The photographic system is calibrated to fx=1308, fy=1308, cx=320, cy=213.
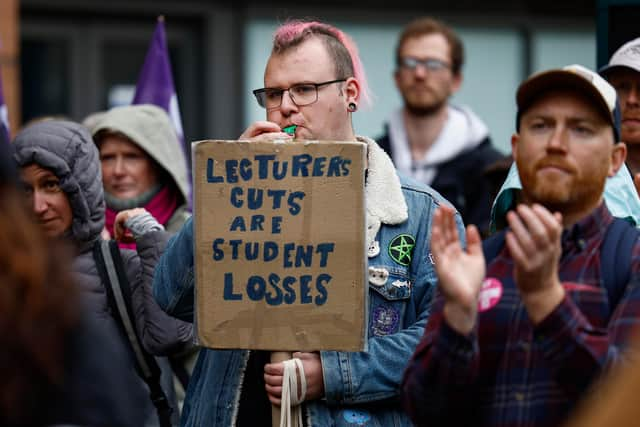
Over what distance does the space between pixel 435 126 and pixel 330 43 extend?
317 centimetres

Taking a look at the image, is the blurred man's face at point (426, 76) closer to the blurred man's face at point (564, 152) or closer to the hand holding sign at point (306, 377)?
the hand holding sign at point (306, 377)

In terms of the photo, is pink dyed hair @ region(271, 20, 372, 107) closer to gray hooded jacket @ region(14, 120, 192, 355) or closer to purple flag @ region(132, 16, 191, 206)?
gray hooded jacket @ region(14, 120, 192, 355)

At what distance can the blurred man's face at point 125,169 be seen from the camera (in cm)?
535

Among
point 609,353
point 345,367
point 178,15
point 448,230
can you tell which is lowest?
point 345,367

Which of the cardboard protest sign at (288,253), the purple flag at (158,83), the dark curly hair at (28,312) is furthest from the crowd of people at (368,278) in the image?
the purple flag at (158,83)

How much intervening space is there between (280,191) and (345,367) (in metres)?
0.53

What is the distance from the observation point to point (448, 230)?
292 centimetres

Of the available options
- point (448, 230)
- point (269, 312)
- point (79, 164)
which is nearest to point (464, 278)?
point (448, 230)

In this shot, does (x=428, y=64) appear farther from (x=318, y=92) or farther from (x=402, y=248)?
(x=402, y=248)

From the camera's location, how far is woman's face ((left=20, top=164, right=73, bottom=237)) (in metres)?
4.44

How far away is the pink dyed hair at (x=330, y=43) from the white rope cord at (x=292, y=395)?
38.8 inches

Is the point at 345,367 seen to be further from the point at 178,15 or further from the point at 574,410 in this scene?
the point at 178,15

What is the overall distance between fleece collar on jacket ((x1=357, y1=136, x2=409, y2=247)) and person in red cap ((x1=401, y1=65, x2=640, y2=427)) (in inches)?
25.6

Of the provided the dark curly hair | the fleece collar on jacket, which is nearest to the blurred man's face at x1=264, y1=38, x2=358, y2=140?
the fleece collar on jacket
